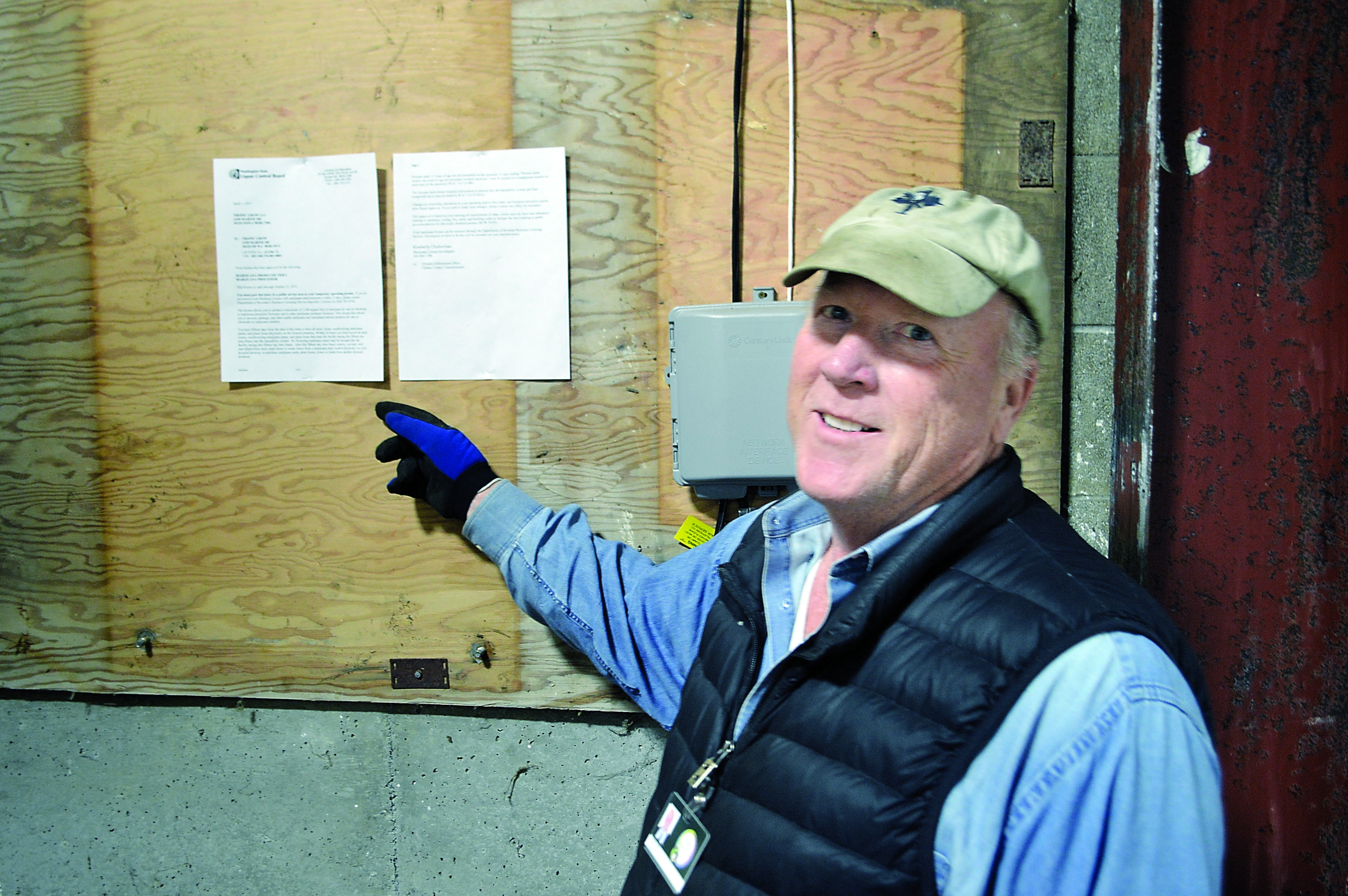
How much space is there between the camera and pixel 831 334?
0.88 m

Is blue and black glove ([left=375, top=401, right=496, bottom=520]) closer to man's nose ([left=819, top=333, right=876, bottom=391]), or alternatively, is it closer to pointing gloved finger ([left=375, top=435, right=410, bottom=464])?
pointing gloved finger ([left=375, top=435, right=410, bottom=464])

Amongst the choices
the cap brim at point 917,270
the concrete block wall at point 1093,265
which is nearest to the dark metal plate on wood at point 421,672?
the cap brim at point 917,270

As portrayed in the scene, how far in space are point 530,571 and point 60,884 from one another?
4.24 feet

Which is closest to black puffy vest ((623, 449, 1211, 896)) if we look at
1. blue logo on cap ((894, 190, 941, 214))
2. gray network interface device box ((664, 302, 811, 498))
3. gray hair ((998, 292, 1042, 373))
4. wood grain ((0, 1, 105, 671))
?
gray hair ((998, 292, 1042, 373))

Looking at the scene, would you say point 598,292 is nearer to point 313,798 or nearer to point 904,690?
point 904,690

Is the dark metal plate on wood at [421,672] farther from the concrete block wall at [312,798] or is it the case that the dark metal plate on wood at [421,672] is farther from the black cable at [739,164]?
the black cable at [739,164]

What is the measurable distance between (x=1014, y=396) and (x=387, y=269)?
115 cm

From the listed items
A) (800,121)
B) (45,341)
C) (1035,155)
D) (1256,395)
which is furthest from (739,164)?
(45,341)

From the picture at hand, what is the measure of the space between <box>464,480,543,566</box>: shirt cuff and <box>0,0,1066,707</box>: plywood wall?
10 centimetres

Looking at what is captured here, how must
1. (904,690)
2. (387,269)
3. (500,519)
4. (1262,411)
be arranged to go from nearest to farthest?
(904,690) < (1262,411) < (500,519) < (387,269)

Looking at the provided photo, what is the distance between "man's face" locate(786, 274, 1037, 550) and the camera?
0.81m

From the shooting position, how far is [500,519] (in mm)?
1324

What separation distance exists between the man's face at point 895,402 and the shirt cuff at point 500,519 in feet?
2.03

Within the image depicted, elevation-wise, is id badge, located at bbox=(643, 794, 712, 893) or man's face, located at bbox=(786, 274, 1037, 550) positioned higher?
man's face, located at bbox=(786, 274, 1037, 550)
